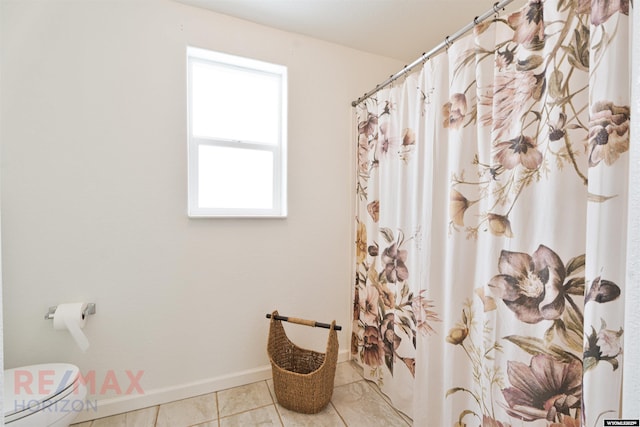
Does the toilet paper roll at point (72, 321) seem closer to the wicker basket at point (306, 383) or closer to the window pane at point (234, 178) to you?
the window pane at point (234, 178)

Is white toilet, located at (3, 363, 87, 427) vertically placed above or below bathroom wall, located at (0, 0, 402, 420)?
below

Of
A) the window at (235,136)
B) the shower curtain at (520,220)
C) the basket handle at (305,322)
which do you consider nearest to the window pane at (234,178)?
the window at (235,136)

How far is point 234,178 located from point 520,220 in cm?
156

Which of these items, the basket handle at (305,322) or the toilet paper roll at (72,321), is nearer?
the toilet paper roll at (72,321)

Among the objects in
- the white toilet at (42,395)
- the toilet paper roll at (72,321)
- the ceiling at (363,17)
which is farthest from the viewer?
the ceiling at (363,17)

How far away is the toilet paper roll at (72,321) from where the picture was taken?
52.3 inches

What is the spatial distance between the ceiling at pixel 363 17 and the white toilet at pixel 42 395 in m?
1.98

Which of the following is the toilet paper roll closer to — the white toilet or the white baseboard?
the white toilet

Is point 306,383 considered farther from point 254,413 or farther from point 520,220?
point 520,220

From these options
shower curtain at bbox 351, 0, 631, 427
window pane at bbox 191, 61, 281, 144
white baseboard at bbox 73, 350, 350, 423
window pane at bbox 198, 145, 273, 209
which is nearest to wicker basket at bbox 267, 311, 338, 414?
white baseboard at bbox 73, 350, 350, 423

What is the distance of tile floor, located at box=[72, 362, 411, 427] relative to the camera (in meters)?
1.47

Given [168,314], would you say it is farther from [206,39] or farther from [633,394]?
[633,394]

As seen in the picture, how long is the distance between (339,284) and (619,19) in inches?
70.3

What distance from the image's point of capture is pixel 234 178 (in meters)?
1.84
